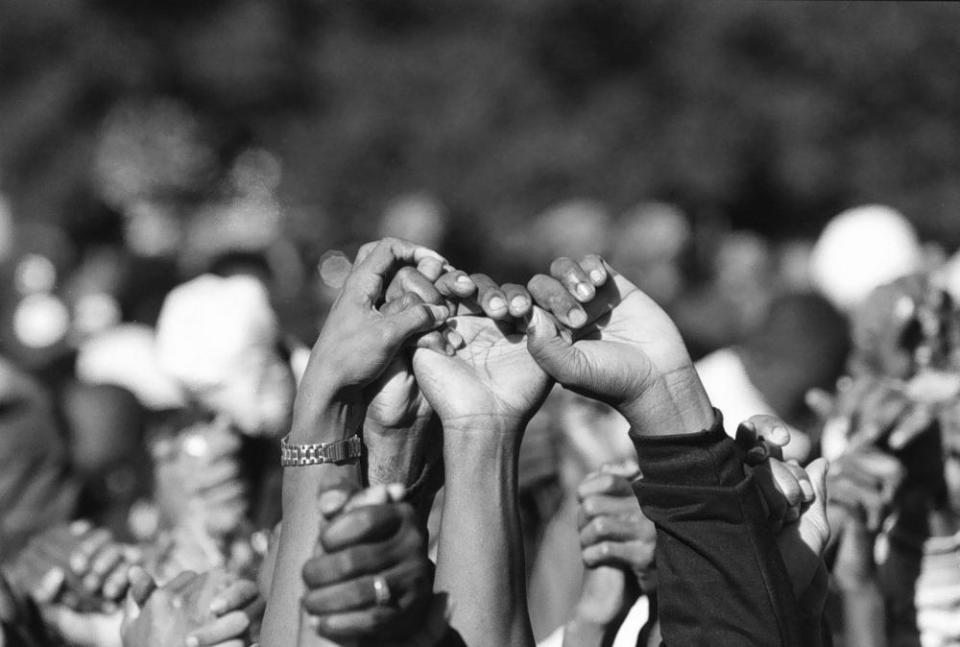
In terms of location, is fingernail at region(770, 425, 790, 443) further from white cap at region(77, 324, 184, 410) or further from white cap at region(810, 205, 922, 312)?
white cap at region(77, 324, 184, 410)

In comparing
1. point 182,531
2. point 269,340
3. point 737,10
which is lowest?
point 182,531

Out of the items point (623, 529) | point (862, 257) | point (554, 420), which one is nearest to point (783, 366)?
point (554, 420)

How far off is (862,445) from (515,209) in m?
9.55

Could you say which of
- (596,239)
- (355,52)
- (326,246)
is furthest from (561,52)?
(596,239)

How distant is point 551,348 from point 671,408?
0.22m

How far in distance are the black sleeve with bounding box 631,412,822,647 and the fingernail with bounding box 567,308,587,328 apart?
0.69 ft

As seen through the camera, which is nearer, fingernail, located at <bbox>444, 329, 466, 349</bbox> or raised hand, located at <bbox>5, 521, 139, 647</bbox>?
fingernail, located at <bbox>444, 329, 466, 349</bbox>

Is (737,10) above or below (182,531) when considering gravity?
above

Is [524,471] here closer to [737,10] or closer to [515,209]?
[515,209]

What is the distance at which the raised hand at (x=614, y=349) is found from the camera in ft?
8.79

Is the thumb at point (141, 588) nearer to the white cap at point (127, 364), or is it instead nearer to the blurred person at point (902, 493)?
the blurred person at point (902, 493)

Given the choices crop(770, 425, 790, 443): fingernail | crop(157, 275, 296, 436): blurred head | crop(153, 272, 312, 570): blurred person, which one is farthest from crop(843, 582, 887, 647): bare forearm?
crop(157, 275, 296, 436): blurred head

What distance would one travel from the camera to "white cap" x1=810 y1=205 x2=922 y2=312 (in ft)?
19.3

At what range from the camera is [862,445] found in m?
3.60
